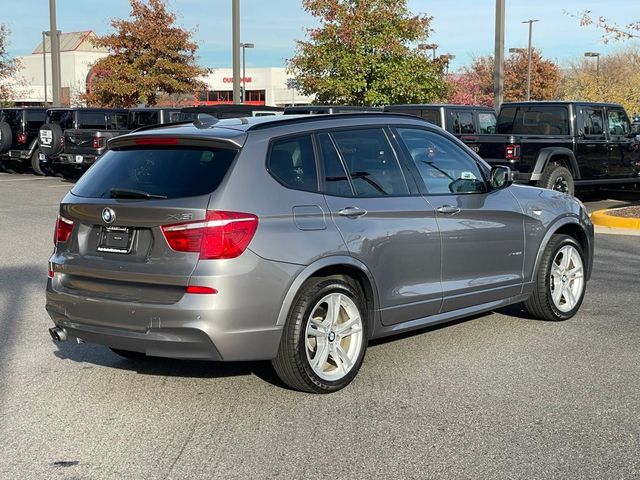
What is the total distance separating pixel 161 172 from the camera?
5.36m

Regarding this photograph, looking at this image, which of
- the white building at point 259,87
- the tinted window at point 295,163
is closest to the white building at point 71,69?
the white building at point 259,87

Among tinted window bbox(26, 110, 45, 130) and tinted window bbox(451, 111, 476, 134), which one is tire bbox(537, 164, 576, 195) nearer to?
tinted window bbox(451, 111, 476, 134)

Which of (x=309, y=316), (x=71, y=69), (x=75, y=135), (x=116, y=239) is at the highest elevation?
(x=71, y=69)

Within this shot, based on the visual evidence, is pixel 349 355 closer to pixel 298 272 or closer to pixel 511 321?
pixel 298 272

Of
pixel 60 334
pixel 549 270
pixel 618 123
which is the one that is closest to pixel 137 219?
pixel 60 334

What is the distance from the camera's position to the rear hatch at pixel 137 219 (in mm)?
5023

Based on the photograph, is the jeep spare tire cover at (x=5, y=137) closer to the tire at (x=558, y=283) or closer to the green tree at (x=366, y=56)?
the green tree at (x=366, y=56)

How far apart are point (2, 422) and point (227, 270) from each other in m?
1.59

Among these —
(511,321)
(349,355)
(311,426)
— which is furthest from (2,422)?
(511,321)

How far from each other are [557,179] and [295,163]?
410 inches

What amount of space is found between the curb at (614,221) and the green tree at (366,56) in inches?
456

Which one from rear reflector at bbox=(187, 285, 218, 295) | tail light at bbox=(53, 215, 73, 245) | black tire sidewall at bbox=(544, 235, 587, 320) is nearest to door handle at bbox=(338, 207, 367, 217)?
rear reflector at bbox=(187, 285, 218, 295)

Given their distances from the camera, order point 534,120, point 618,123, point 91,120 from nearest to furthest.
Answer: point 534,120 → point 618,123 → point 91,120

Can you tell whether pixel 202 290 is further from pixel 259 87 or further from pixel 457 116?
pixel 259 87
